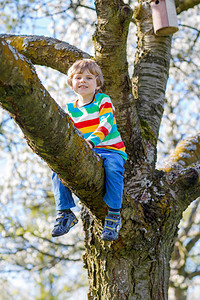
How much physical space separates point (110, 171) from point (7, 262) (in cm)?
580

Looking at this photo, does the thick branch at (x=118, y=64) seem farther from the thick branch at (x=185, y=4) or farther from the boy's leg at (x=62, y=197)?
the thick branch at (x=185, y=4)

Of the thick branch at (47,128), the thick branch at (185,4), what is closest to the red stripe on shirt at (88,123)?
the thick branch at (47,128)

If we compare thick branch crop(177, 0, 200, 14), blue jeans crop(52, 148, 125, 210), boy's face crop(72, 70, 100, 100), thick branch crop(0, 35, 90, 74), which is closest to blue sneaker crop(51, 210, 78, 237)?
blue jeans crop(52, 148, 125, 210)

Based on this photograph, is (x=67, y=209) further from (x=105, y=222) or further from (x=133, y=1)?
(x=133, y=1)

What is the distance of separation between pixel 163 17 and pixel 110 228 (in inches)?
89.4

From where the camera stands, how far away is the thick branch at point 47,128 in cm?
164

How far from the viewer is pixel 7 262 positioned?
7473 mm

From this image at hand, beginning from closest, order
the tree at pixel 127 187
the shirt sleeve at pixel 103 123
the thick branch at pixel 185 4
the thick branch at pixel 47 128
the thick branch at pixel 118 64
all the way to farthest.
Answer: the thick branch at pixel 47 128 → the shirt sleeve at pixel 103 123 → the tree at pixel 127 187 → the thick branch at pixel 118 64 → the thick branch at pixel 185 4

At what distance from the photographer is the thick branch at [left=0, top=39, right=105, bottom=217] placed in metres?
1.64

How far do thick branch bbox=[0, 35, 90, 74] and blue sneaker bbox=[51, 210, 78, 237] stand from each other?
58.4 inches

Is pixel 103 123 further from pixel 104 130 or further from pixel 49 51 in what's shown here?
pixel 49 51

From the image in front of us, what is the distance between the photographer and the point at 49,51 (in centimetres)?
358

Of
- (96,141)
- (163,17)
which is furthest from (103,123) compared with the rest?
(163,17)

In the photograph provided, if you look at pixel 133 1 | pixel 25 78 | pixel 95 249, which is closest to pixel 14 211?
pixel 133 1
